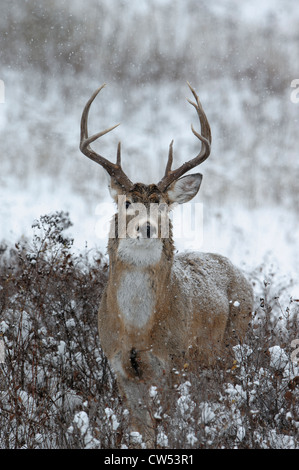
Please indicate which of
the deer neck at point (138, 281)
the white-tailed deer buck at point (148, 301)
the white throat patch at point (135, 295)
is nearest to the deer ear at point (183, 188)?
the white-tailed deer buck at point (148, 301)

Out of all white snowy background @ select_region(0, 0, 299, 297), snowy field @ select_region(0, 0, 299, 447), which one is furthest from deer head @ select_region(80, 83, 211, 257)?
white snowy background @ select_region(0, 0, 299, 297)

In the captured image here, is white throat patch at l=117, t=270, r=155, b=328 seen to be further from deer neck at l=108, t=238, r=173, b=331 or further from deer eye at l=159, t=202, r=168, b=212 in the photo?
deer eye at l=159, t=202, r=168, b=212

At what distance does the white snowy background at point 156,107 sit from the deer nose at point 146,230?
6.74 m

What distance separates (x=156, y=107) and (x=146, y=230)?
63.9 ft

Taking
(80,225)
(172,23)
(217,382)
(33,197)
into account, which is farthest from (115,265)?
(172,23)

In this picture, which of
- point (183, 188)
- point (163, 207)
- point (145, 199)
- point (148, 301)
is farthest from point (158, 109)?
point (148, 301)

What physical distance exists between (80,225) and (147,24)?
17.8m

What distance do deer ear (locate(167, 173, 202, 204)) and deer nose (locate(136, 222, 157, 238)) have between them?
75 centimetres

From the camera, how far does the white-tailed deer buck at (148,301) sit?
5.21m

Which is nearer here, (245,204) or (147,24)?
(245,204)

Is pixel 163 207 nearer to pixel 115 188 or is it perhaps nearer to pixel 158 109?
pixel 115 188

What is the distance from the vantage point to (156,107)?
943 inches
